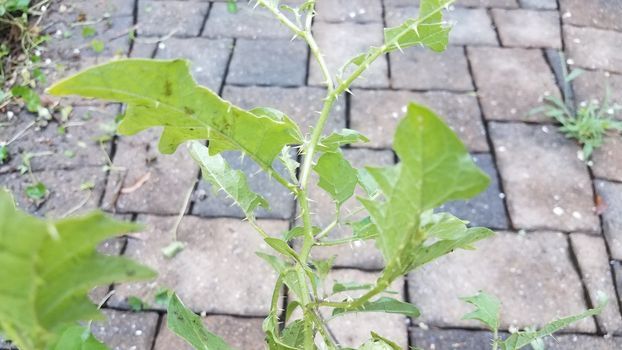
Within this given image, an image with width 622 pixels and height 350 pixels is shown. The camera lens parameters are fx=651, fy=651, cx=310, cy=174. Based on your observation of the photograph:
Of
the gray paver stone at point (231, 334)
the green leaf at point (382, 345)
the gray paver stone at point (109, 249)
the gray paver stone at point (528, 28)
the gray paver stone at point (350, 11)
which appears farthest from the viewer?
the gray paver stone at point (350, 11)

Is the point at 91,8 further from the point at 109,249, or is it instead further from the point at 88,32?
the point at 109,249

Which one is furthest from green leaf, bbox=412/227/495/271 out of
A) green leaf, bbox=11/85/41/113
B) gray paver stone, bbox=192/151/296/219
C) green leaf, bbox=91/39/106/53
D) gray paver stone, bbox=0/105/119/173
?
green leaf, bbox=91/39/106/53

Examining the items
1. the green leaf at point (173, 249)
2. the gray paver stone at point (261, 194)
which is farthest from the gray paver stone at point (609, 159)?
the green leaf at point (173, 249)

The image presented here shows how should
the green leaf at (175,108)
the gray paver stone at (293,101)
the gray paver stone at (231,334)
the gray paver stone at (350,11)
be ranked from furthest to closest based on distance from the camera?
the gray paver stone at (350,11) < the gray paver stone at (293,101) < the gray paver stone at (231,334) < the green leaf at (175,108)

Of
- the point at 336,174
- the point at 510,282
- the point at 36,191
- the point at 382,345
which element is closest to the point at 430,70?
the point at 510,282

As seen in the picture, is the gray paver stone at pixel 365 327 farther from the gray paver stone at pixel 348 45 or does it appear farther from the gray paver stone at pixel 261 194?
the gray paver stone at pixel 348 45

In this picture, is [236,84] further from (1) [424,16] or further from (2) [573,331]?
(1) [424,16]

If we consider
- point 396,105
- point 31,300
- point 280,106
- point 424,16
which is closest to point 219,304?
point 280,106

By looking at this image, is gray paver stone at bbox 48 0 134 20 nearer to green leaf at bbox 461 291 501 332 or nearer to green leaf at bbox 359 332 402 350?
green leaf at bbox 461 291 501 332
